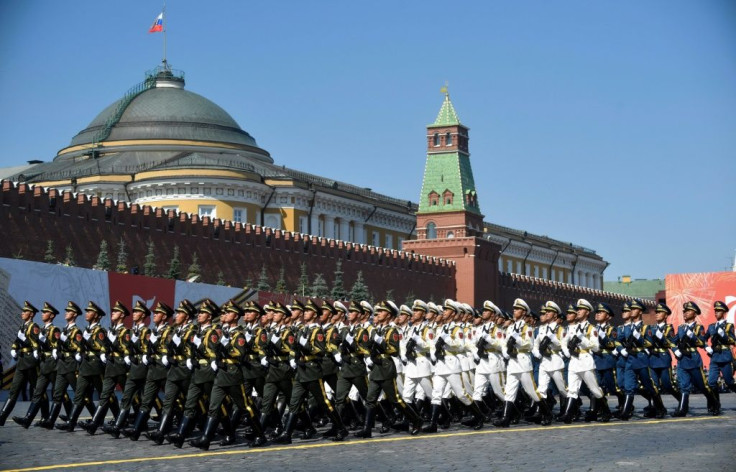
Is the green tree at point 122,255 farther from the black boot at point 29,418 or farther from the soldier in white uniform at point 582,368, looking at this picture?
the soldier in white uniform at point 582,368

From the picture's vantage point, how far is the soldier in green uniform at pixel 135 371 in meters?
14.6

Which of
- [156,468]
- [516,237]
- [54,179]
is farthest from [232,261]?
[516,237]

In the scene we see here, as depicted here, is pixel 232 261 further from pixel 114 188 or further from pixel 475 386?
pixel 475 386

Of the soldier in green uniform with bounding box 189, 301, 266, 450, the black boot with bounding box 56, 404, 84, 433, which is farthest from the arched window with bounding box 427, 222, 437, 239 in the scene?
the soldier in green uniform with bounding box 189, 301, 266, 450

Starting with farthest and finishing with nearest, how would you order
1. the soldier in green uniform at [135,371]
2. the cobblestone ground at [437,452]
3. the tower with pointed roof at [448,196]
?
1. the tower with pointed roof at [448,196]
2. the soldier in green uniform at [135,371]
3. the cobblestone ground at [437,452]

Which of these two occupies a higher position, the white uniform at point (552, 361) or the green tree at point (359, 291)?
the green tree at point (359, 291)

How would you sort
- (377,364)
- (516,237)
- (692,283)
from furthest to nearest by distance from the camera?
(516,237) → (692,283) → (377,364)

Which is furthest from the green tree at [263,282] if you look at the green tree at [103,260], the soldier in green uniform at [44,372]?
the soldier in green uniform at [44,372]

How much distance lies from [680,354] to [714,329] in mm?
732

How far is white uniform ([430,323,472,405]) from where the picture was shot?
16.2 m

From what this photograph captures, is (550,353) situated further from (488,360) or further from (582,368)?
(488,360)

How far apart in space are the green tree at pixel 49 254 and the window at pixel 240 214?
2230 cm

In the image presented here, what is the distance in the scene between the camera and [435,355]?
644 inches

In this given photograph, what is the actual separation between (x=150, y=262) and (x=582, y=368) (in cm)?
2556
